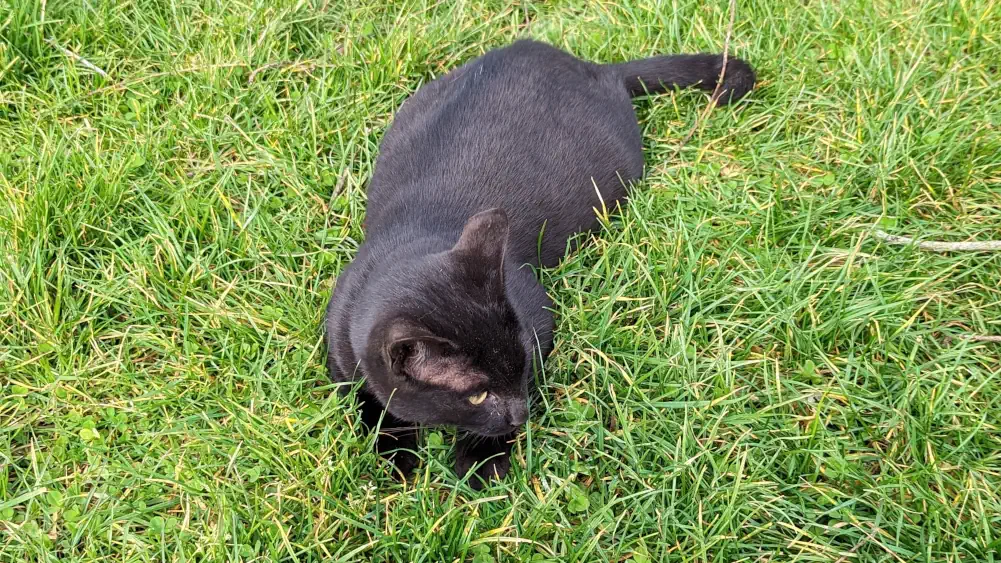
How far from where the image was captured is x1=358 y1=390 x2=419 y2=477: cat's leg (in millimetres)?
2422

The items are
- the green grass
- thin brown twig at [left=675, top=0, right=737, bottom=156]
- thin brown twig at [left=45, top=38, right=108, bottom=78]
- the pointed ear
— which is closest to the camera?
the pointed ear

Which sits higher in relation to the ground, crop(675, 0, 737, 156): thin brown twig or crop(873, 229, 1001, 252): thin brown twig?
crop(675, 0, 737, 156): thin brown twig

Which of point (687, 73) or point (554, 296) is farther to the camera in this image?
point (687, 73)

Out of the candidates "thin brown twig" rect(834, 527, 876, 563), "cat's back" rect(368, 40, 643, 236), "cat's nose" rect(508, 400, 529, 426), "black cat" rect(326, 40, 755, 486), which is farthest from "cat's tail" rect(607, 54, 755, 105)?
"thin brown twig" rect(834, 527, 876, 563)

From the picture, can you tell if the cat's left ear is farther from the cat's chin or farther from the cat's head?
the cat's chin

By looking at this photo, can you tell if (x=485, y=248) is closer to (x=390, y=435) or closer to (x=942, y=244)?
(x=390, y=435)

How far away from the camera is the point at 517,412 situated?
2217mm

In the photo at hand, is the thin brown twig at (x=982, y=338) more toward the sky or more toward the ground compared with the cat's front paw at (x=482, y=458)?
more toward the sky

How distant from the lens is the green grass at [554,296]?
2.16 metres

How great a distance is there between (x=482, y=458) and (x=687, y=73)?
201cm

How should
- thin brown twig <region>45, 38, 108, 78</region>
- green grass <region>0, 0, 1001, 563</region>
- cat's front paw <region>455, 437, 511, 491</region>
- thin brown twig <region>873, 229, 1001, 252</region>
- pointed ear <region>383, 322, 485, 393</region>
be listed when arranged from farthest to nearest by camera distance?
1. thin brown twig <region>45, 38, 108, 78</region>
2. thin brown twig <region>873, 229, 1001, 252</region>
3. cat's front paw <region>455, 437, 511, 491</region>
4. green grass <region>0, 0, 1001, 563</region>
5. pointed ear <region>383, 322, 485, 393</region>

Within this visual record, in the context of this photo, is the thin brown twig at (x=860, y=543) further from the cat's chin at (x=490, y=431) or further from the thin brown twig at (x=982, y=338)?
the cat's chin at (x=490, y=431)

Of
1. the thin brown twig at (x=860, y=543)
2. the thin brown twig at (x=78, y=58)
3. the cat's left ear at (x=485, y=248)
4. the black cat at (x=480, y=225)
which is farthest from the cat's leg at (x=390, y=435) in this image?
the thin brown twig at (x=78, y=58)

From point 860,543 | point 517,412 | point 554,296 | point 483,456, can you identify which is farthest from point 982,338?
point 483,456
